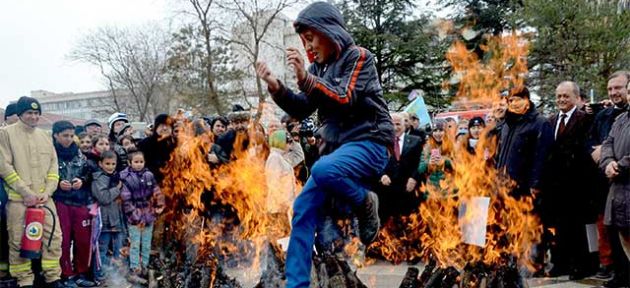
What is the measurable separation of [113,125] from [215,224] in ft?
9.15

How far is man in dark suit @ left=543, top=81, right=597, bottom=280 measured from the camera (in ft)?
23.6

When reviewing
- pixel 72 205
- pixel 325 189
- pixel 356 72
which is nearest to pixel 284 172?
pixel 72 205

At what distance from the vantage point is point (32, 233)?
6.85m

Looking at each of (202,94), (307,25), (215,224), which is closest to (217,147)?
(215,224)

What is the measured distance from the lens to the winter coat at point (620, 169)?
590 cm

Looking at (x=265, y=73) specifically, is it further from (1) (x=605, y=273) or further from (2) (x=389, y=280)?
(1) (x=605, y=273)

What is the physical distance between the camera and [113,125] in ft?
31.6

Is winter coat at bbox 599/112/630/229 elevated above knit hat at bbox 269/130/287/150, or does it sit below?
below

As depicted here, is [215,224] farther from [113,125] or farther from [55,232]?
[113,125]

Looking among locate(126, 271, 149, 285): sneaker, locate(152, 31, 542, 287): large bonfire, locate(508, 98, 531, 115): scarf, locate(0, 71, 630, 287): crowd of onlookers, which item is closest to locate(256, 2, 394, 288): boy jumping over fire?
locate(152, 31, 542, 287): large bonfire

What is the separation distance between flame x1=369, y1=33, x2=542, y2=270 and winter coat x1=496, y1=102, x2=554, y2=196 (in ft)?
0.43

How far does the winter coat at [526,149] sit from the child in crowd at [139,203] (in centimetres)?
462

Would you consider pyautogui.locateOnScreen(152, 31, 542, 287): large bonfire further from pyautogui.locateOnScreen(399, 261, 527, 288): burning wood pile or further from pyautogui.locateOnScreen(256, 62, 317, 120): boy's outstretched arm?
pyautogui.locateOnScreen(256, 62, 317, 120): boy's outstretched arm

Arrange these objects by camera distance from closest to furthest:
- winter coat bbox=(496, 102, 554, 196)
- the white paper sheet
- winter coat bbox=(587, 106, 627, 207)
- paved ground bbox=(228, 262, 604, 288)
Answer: the white paper sheet → paved ground bbox=(228, 262, 604, 288) → winter coat bbox=(496, 102, 554, 196) → winter coat bbox=(587, 106, 627, 207)
